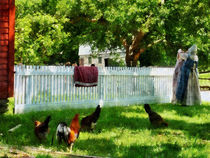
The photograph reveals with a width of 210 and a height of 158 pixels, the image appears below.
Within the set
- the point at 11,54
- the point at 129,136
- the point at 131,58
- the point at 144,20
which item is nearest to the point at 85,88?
the point at 11,54

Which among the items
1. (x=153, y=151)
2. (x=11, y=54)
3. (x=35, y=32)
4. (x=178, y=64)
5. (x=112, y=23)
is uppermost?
(x=112, y=23)

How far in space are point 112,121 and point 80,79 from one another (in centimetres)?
292

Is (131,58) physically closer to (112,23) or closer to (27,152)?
(112,23)

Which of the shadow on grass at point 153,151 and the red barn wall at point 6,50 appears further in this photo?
the red barn wall at point 6,50

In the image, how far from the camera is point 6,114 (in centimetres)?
823

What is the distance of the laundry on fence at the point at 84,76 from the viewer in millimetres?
10023

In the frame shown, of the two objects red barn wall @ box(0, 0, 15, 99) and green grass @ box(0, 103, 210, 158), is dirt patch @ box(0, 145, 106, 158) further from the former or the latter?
red barn wall @ box(0, 0, 15, 99)

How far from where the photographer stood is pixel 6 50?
28.0 ft

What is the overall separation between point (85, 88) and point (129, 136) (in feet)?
15.5

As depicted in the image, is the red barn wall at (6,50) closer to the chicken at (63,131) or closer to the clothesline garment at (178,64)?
the chicken at (63,131)

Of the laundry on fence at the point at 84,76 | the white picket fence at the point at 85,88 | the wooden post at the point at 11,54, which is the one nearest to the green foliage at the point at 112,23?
the white picket fence at the point at 85,88

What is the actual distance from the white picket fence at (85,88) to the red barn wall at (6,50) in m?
0.24

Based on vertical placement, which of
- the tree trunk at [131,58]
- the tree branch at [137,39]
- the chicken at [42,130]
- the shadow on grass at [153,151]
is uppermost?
the tree branch at [137,39]

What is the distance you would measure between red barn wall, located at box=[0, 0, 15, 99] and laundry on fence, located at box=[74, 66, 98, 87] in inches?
92.8
